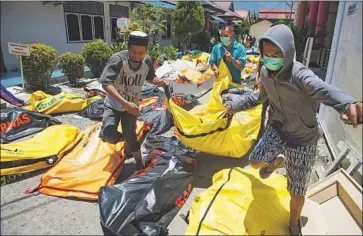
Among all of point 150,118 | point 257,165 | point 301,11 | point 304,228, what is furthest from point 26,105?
point 301,11

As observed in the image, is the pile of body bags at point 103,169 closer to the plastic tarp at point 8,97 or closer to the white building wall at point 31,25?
the plastic tarp at point 8,97

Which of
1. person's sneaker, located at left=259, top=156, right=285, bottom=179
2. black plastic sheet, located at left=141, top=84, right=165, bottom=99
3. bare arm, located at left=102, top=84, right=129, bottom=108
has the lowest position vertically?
black plastic sheet, located at left=141, top=84, right=165, bottom=99

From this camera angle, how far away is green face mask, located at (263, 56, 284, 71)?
1721 mm

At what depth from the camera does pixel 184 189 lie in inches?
102

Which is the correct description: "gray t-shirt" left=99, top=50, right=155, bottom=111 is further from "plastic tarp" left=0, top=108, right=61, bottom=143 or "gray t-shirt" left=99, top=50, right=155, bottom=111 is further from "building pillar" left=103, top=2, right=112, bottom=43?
"building pillar" left=103, top=2, right=112, bottom=43

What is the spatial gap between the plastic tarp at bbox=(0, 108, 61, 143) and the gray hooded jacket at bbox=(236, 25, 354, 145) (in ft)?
10.6

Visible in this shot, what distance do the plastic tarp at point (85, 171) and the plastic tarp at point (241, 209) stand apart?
102cm

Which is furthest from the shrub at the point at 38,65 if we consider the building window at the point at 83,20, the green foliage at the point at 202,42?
the green foliage at the point at 202,42

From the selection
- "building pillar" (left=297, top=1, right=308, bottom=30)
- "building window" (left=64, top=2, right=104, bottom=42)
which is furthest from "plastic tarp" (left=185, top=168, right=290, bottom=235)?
"building pillar" (left=297, top=1, right=308, bottom=30)

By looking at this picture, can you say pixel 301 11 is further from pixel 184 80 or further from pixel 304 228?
pixel 304 228

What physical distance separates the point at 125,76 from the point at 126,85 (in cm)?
10

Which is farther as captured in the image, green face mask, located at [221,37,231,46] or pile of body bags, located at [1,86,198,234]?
green face mask, located at [221,37,231,46]

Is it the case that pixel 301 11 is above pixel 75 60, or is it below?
above

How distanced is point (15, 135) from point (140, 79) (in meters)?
2.00
